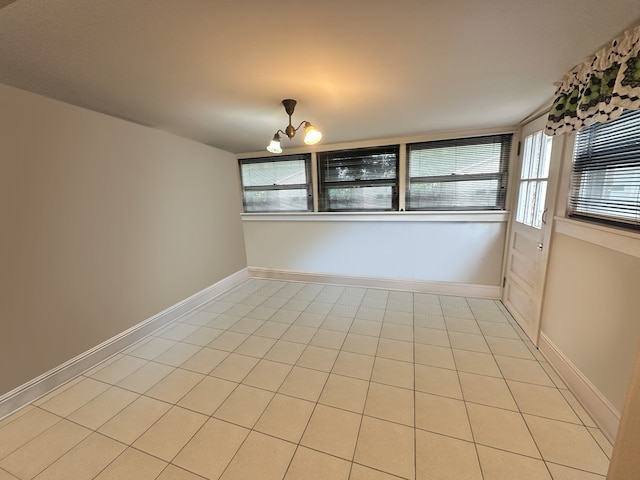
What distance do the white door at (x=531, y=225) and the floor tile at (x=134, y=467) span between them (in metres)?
2.87

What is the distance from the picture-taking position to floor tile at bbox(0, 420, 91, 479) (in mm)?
1343

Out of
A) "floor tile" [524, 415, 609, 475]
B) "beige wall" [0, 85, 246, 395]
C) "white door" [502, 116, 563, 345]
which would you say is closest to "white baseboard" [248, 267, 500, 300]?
"white door" [502, 116, 563, 345]

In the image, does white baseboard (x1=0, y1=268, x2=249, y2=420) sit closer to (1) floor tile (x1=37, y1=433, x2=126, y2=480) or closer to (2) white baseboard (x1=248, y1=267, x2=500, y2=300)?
(1) floor tile (x1=37, y1=433, x2=126, y2=480)

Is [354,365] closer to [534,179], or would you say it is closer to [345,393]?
[345,393]

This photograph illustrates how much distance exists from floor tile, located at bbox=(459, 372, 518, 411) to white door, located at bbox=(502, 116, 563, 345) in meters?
0.75

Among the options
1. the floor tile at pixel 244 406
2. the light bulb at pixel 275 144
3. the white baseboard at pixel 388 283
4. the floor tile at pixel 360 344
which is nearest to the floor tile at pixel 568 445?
the floor tile at pixel 360 344

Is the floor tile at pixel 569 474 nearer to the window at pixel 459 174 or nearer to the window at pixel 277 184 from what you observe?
the window at pixel 459 174

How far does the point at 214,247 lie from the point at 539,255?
363 cm

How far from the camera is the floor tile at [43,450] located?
1343 mm

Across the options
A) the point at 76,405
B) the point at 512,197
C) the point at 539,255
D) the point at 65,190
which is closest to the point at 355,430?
the point at 76,405

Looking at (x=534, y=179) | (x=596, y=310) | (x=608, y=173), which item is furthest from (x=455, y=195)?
(x=596, y=310)

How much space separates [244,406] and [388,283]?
242 centimetres

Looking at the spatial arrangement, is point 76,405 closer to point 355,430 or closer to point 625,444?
point 355,430

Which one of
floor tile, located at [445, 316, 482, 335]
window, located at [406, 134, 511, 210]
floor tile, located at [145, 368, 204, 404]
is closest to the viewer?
floor tile, located at [145, 368, 204, 404]
